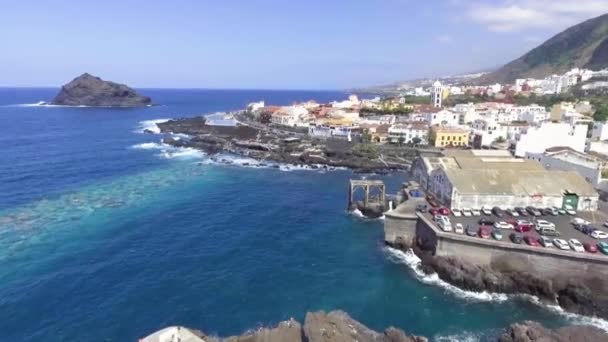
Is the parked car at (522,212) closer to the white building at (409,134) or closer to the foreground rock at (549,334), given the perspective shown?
the foreground rock at (549,334)

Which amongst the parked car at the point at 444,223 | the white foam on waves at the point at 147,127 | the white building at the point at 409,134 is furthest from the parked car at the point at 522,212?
the white foam on waves at the point at 147,127

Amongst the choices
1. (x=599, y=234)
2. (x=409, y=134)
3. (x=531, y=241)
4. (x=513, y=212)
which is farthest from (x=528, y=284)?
(x=409, y=134)

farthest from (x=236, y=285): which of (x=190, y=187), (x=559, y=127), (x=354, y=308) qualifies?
(x=559, y=127)

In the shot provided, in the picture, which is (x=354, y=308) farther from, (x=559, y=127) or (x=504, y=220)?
(x=559, y=127)

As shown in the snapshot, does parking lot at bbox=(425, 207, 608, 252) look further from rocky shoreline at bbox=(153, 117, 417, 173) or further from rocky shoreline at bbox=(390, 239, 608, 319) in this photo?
rocky shoreline at bbox=(153, 117, 417, 173)

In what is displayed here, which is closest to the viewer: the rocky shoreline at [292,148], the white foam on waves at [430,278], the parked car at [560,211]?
the white foam on waves at [430,278]

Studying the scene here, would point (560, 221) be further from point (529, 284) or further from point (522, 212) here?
point (529, 284)
